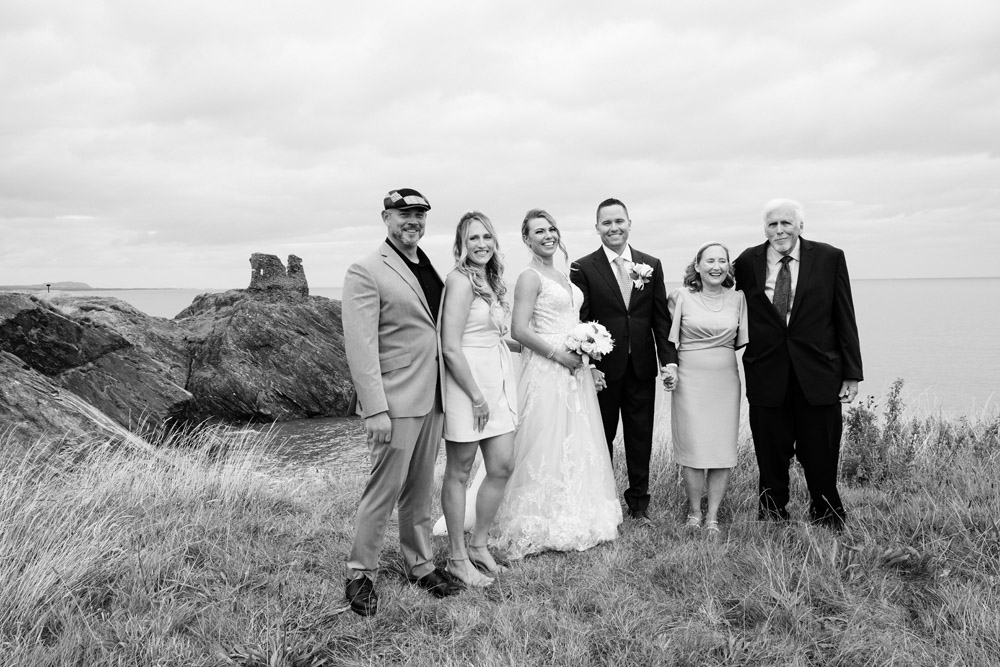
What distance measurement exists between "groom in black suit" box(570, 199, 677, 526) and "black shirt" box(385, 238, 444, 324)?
1572 mm

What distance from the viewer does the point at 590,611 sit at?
3.75m

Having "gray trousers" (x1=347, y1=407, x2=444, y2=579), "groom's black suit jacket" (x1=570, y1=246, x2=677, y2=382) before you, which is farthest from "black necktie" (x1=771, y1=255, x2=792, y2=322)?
"gray trousers" (x1=347, y1=407, x2=444, y2=579)

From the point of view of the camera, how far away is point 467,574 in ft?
14.1

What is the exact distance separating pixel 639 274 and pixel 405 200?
6.95 feet

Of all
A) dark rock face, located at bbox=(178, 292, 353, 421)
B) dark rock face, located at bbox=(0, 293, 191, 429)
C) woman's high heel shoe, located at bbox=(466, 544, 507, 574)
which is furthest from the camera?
dark rock face, located at bbox=(178, 292, 353, 421)

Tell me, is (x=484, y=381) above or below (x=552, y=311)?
below

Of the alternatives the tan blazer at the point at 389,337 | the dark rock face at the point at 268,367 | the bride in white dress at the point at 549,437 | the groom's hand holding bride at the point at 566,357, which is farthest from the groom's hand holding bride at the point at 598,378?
the dark rock face at the point at 268,367

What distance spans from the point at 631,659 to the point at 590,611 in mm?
540

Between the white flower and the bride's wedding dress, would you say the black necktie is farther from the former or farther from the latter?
the bride's wedding dress

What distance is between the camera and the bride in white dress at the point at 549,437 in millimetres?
4809

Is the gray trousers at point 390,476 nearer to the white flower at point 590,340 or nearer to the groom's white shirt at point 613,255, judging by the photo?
the white flower at point 590,340

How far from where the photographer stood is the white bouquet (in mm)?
4801

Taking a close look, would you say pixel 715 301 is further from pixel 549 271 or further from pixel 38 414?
pixel 38 414

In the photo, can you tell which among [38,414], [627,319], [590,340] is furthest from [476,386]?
[38,414]
